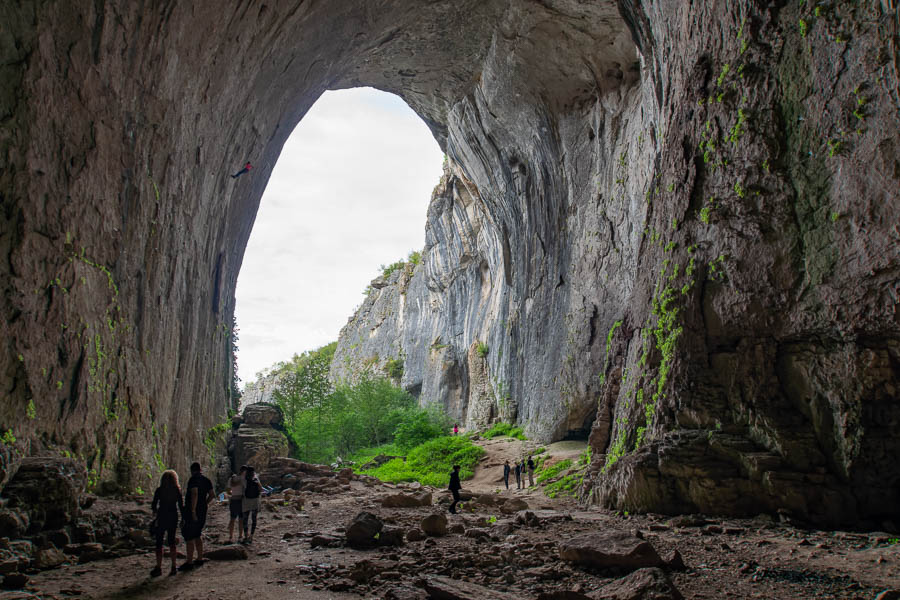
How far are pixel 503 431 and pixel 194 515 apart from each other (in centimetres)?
1943

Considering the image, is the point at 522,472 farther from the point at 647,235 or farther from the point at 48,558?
the point at 48,558

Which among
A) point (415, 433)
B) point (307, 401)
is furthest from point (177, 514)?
point (307, 401)

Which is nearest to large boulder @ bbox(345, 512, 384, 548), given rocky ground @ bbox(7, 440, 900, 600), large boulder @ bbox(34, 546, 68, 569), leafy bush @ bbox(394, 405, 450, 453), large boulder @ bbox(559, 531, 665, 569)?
rocky ground @ bbox(7, 440, 900, 600)

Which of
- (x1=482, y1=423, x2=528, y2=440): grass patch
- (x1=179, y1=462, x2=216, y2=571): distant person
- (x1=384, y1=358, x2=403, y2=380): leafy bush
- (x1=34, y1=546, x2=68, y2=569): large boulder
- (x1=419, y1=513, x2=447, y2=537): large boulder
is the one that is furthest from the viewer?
(x1=384, y1=358, x2=403, y2=380): leafy bush

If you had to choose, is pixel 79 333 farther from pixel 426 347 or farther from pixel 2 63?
pixel 426 347

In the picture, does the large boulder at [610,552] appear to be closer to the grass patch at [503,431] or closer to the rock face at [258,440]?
the rock face at [258,440]

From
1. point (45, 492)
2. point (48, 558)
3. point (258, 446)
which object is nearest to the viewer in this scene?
point (48, 558)

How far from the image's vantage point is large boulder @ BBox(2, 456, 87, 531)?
5457 mm

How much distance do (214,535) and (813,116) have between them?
1112cm

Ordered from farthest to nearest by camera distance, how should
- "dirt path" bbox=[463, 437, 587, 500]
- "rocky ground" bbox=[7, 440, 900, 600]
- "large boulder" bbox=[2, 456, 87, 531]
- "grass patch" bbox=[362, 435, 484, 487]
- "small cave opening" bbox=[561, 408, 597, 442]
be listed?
"grass patch" bbox=[362, 435, 484, 487]
"small cave opening" bbox=[561, 408, 597, 442]
"dirt path" bbox=[463, 437, 587, 500]
"large boulder" bbox=[2, 456, 87, 531]
"rocky ground" bbox=[7, 440, 900, 600]

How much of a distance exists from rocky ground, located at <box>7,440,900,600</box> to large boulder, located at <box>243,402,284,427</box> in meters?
11.7

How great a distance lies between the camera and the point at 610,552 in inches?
209

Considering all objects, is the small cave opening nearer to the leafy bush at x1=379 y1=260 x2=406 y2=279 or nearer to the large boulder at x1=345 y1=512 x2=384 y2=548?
the large boulder at x1=345 y1=512 x2=384 y2=548

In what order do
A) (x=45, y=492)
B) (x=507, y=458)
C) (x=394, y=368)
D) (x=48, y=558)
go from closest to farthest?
1. (x=48, y=558)
2. (x=45, y=492)
3. (x=507, y=458)
4. (x=394, y=368)
